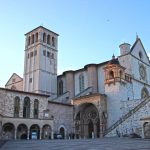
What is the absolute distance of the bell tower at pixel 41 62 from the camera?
167ft

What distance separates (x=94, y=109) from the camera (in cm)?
4034

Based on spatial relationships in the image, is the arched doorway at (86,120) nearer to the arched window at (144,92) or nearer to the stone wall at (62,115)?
the stone wall at (62,115)

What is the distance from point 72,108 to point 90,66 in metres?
9.11

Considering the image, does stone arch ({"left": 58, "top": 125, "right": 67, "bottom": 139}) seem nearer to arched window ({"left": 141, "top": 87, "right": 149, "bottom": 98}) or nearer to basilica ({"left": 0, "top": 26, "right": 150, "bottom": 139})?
basilica ({"left": 0, "top": 26, "right": 150, "bottom": 139})

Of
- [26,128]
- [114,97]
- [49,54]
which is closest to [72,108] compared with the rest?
[114,97]

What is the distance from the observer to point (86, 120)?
41000 mm

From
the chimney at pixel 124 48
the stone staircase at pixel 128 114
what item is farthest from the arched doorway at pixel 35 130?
the chimney at pixel 124 48

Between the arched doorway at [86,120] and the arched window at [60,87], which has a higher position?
the arched window at [60,87]

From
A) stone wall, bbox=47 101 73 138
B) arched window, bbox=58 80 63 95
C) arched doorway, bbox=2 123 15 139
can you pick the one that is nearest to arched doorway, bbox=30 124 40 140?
arched doorway, bbox=2 123 15 139

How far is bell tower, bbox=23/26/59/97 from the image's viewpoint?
51031mm

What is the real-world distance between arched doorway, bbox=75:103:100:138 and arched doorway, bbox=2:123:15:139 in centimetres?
1086

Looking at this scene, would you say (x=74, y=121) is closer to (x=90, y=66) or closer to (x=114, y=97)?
(x=114, y=97)

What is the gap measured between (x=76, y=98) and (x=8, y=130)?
1239 centimetres

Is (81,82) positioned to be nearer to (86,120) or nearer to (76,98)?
(76,98)
